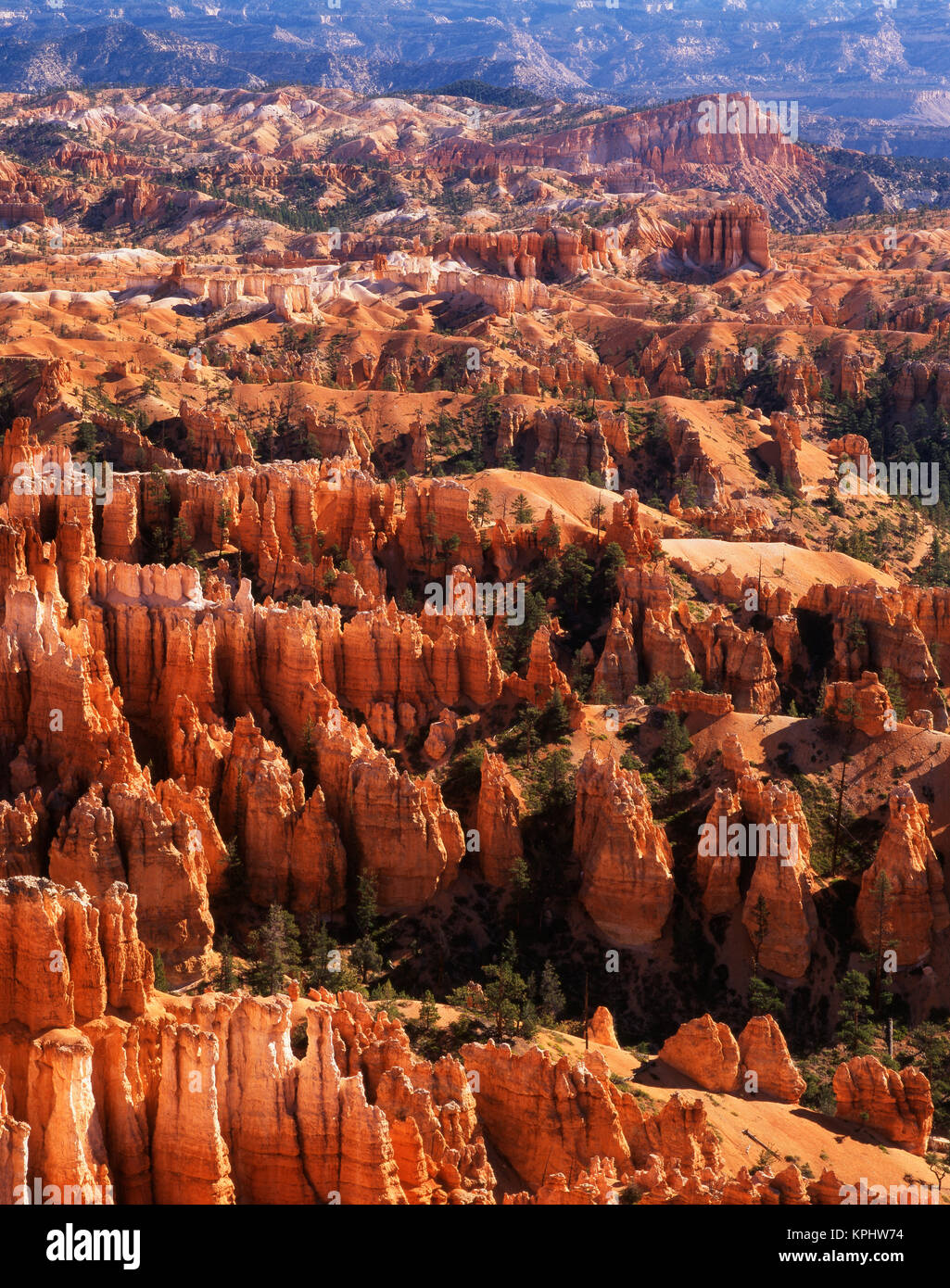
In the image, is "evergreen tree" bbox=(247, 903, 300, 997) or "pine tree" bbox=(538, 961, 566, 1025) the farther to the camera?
"pine tree" bbox=(538, 961, 566, 1025)

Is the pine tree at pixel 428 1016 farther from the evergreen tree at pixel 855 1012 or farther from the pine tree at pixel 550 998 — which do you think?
the evergreen tree at pixel 855 1012

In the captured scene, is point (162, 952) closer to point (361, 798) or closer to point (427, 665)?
point (361, 798)

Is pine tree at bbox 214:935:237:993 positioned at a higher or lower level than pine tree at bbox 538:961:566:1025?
higher

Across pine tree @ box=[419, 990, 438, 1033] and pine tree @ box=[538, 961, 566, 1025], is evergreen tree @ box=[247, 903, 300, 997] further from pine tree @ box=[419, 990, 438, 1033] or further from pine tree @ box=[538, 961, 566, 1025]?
pine tree @ box=[538, 961, 566, 1025]

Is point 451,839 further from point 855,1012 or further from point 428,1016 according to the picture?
point 855,1012

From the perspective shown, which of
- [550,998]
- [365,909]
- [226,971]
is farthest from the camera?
[365,909]

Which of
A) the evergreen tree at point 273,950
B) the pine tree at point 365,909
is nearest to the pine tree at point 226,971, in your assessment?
the evergreen tree at point 273,950

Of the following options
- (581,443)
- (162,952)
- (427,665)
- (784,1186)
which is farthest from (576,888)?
(581,443)

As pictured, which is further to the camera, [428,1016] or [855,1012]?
[855,1012]

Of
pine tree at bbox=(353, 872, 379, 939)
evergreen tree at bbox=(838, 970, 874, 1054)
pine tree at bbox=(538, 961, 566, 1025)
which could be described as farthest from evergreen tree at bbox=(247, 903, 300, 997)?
evergreen tree at bbox=(838, 970, 874, 1054)

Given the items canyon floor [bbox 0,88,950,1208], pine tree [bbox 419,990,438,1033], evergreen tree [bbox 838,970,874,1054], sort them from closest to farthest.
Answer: canyon floor [bbox 0,88,950,1208], pine tree [bbox 419,990,438,1033], evergreen tree [bbox 838,970,874,1054]

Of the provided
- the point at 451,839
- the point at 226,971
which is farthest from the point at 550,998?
the point at 226,971
